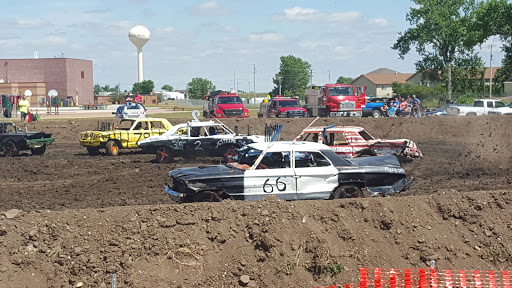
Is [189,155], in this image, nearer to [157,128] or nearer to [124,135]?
[157,128]

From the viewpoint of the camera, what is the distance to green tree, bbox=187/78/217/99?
106500 mm

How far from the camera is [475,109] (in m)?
39.3

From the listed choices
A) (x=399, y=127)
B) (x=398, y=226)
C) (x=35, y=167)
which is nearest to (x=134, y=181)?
(x=35, y=167)

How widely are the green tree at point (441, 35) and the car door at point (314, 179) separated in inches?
2174

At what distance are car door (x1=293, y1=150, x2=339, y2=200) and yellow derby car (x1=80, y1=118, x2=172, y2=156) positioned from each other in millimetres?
11992

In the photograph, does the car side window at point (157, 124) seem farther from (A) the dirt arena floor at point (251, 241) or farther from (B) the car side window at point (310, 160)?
(B) the car side window at point (310, 160)

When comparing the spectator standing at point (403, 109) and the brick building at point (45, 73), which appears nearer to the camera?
the spectator standing at point (403, 109)

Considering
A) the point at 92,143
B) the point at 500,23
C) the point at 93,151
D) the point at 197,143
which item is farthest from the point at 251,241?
the point at 500,23

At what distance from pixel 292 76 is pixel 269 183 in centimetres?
9450

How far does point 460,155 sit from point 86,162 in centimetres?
1359

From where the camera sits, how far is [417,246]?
36.7ft

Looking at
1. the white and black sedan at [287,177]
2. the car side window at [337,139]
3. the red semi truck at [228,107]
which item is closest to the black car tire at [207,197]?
the white and black sedan at [287,177]

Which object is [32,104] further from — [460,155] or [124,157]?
[460,155]

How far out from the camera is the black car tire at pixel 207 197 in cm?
1194
